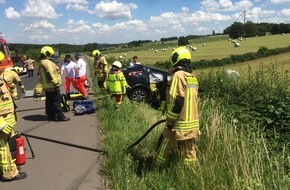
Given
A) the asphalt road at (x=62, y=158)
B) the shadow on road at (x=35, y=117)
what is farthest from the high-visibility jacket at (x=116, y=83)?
the shadow on road at (x=35, y=117)

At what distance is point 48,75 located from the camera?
9969 millimetres

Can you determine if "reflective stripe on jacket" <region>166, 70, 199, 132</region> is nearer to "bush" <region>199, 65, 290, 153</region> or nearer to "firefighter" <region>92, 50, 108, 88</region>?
"bush" <region>199, 65, 290, 153</region>

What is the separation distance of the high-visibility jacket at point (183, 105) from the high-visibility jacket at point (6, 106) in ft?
8.07

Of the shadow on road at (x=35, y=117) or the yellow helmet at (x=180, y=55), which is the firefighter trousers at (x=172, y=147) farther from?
the shadow on road at (x=35, y=117)

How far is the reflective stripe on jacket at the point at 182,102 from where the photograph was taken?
16.7ft

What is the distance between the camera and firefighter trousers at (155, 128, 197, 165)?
5.40m

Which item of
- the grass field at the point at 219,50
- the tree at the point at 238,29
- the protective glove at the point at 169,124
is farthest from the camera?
the tree at the point at 238,29

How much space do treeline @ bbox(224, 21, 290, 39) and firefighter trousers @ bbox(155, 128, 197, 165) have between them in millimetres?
106941

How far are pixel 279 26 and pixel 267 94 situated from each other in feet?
366

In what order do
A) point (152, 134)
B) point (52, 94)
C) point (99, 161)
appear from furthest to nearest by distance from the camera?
point (52, 94)
point (152, 134)
point (99, 161)

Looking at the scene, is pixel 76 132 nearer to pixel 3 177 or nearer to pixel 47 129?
pixel 47 129

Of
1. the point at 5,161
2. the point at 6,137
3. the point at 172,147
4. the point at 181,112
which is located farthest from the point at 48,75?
the point at 181,112

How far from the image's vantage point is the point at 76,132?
8.93m

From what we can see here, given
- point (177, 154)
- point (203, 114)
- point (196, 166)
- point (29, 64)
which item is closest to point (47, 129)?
point (203, 114)
